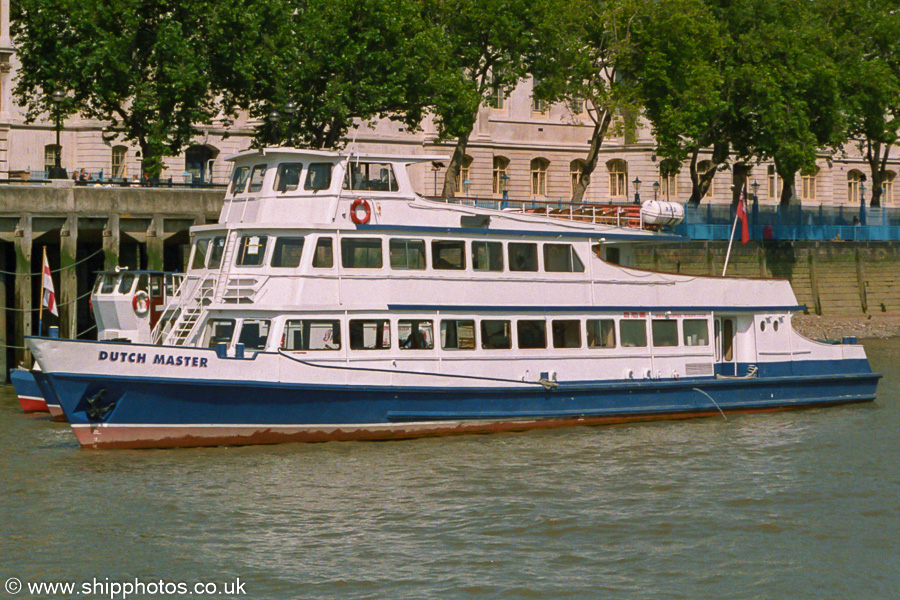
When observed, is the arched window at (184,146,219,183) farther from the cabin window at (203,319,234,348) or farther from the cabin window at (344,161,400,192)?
the cabin window at (203,319,234,348)

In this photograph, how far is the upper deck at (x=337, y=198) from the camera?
997 inches

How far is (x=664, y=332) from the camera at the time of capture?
28797 mm

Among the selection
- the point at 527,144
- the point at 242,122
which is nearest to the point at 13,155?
the point at 242,122

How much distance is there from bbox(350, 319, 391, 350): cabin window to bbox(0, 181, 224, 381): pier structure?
35.9 feet

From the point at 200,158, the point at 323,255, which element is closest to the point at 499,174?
the point at 200,158

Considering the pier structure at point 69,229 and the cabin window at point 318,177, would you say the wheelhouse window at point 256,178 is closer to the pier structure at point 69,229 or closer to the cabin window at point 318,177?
the cabin window at point 318,177

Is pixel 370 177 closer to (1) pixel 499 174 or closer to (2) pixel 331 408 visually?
(2) pixel 331 408

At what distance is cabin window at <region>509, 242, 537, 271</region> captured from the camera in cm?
2695

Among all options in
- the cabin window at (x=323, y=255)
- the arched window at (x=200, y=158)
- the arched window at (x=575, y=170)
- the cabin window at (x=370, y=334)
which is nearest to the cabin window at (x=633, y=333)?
the cabin window at (x=370, y=334)

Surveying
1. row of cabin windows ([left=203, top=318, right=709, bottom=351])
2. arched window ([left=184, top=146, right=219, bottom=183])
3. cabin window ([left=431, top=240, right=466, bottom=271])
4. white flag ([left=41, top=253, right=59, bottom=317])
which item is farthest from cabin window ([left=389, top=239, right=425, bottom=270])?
arched window ([left=184, top=146, right=219, bottom=183])

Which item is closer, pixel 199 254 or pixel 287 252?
pixel 287 252

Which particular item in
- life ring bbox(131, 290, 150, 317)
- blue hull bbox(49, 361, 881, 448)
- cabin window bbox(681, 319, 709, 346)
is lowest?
blue hull bbox(49, 361, 881, 448)

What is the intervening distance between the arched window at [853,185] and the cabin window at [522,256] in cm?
5600

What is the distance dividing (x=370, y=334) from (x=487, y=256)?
321 cm
